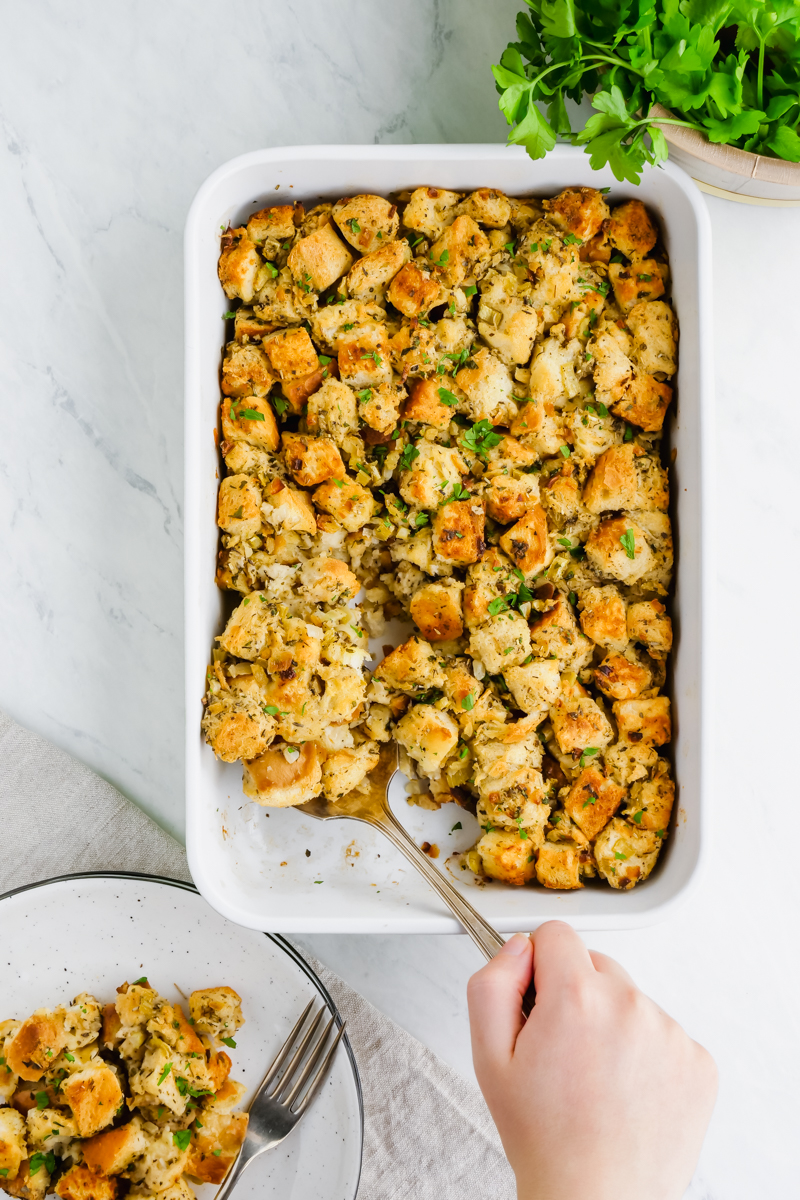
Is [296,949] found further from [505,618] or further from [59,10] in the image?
[59,10]

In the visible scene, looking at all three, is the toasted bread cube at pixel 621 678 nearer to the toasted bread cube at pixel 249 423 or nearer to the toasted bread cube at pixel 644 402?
the toasted bread cube at pixel 644 402

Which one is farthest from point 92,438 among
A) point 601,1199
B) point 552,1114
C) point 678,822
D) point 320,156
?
point 601,1199

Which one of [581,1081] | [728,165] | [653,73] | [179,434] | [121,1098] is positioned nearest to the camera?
[581,1081]

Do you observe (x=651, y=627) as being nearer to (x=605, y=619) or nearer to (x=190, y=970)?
(x=605, y=619)

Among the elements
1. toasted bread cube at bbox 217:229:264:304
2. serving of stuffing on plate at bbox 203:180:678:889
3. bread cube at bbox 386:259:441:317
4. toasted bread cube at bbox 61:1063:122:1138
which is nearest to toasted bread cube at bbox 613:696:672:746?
serving of stuffing on plate at bbox 203:180:678:889

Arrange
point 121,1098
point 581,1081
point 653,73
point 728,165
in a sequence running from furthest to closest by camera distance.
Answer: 1. point 121,1098
2. point 728,165
3. point 653,73
4. point 581,1081

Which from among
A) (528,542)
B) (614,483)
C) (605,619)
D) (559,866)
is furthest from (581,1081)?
(614,483)
